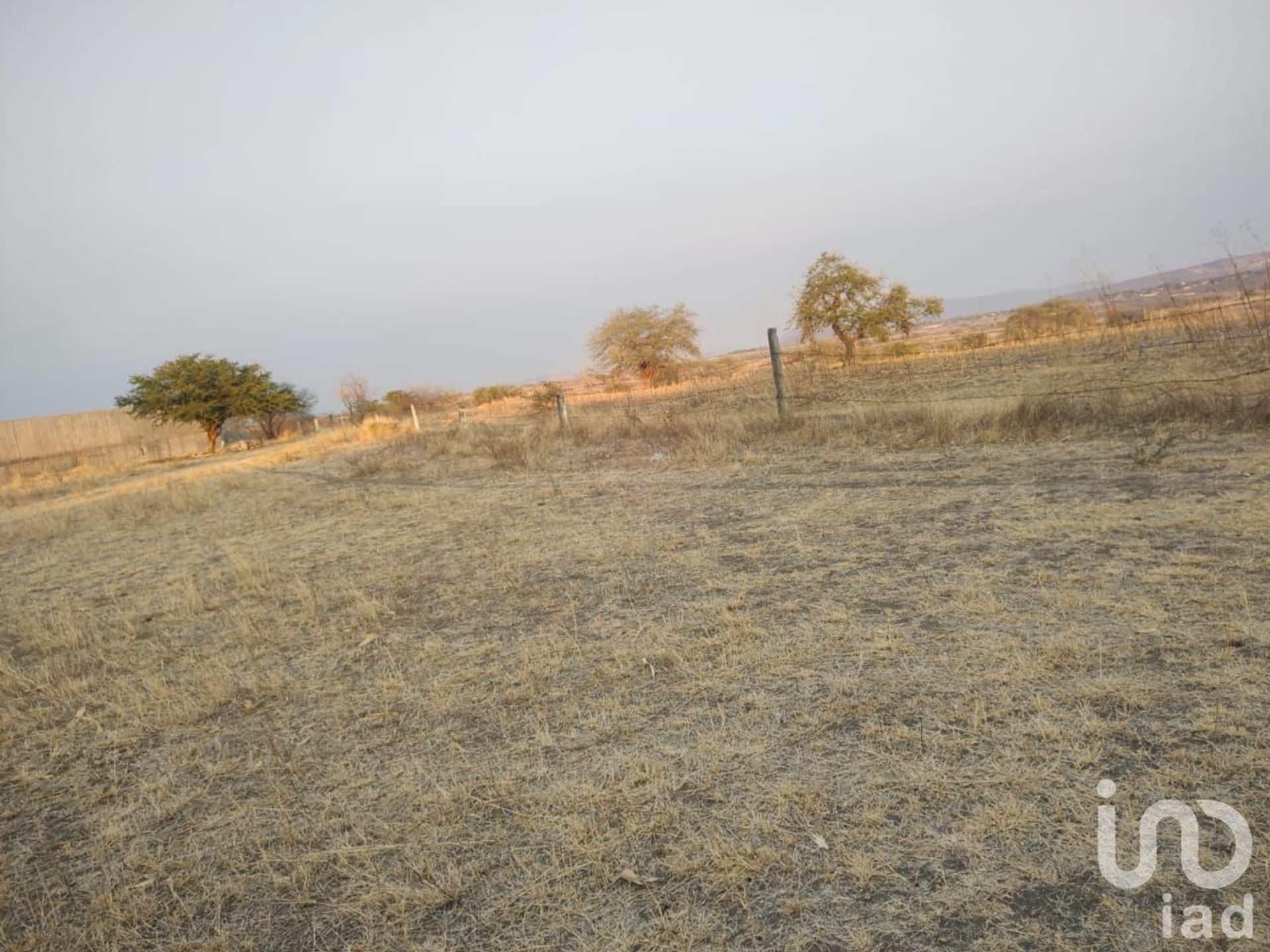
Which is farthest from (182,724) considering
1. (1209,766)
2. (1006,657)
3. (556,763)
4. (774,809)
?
(1209,766)

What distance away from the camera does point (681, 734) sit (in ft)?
8.61

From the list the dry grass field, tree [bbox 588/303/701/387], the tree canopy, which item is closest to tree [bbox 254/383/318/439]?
the tree canopy

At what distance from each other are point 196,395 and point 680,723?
3702 centimetres

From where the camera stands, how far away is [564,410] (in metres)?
15.1

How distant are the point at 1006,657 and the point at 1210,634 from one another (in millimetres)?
795

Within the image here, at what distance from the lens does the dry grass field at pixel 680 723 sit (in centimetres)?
186

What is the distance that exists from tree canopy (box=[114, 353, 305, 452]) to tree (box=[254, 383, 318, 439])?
68 millimetres

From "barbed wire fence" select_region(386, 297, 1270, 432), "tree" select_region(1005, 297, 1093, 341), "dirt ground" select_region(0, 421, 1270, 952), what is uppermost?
"tree" select_region(1005, 297, 1093, 341)

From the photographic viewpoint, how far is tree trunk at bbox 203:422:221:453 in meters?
33.9

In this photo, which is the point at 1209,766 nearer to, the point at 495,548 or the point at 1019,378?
the point at 495,548

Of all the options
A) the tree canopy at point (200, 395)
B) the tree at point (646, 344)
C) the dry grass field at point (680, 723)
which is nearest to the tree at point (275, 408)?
the tree canopy at point (200, 395)

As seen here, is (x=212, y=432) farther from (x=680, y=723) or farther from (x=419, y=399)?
(x=680, y=723)

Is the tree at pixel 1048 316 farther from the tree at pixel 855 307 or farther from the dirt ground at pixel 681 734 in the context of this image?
the dirt ground at pixel 681 734

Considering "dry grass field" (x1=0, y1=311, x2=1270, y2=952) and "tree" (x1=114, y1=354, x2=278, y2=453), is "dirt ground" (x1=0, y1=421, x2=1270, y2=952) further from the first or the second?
"tree" (x1=114, y1=354, x2=278, y2=453)
